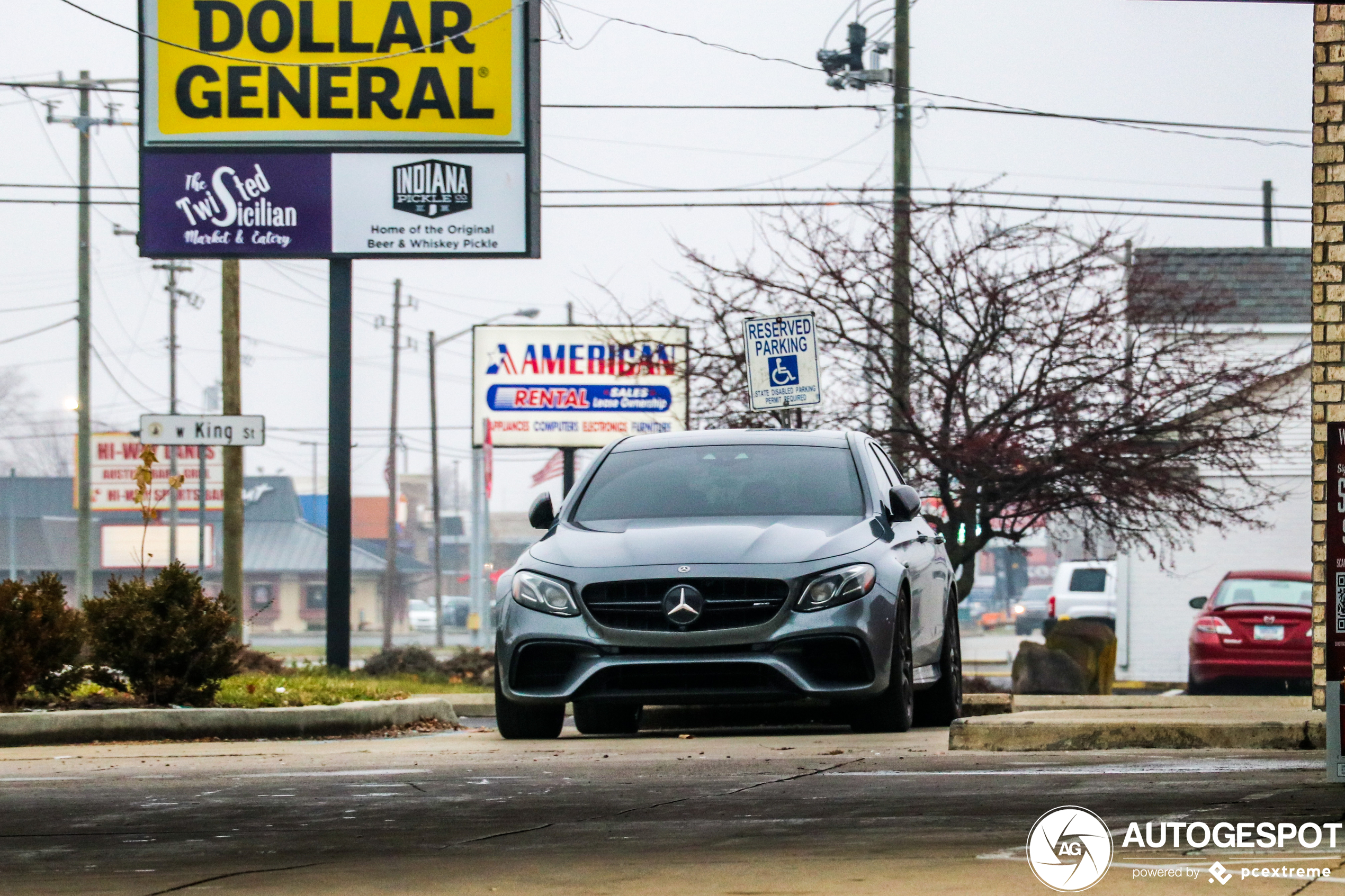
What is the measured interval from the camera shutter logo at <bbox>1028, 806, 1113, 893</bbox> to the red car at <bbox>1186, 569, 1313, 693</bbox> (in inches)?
616

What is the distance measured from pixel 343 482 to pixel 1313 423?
11.0 meters

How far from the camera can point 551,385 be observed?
3259 centimetres

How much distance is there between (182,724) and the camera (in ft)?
38.3

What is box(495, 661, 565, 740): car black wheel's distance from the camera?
9969 mm

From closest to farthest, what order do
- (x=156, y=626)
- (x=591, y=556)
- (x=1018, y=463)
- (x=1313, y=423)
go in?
1. (x=591, y=556)
2. (x=1313, y=423)
3. (x=156, y=626)
4. (x=1018, y=463)

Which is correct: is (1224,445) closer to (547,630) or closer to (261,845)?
(547,630)

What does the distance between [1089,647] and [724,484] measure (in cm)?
1136

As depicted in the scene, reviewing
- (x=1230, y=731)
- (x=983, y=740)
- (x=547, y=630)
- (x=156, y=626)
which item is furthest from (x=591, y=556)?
(x=156, y=626)

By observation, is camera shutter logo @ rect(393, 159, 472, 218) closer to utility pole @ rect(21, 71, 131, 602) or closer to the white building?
the white building

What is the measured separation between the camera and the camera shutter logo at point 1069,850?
4.96 metres

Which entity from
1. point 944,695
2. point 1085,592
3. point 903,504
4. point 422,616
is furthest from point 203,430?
point 422,616

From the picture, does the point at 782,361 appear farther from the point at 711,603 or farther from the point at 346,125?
the point at 346,125

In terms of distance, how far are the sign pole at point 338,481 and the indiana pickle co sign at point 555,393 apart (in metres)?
12.9

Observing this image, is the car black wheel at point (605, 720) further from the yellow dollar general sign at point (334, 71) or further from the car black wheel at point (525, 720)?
the yellow dollar general sign at point (334, 71)
